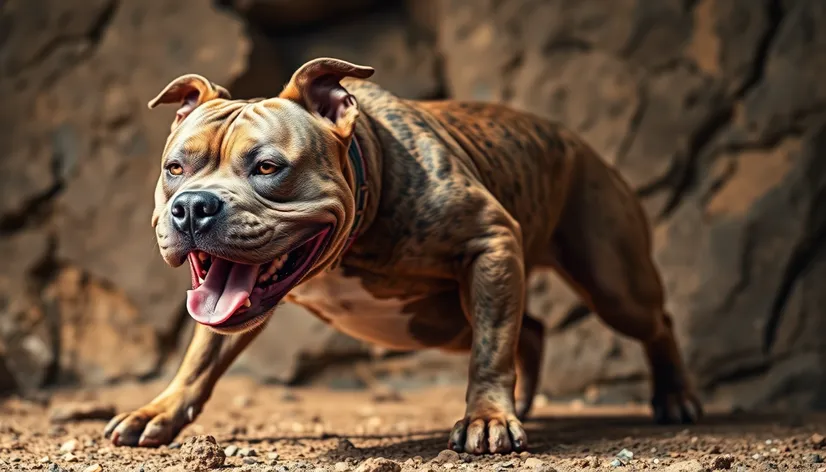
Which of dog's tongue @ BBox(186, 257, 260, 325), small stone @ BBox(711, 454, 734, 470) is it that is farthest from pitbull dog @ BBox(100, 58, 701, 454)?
small stone @ BBox(711, 454, 734, 470)

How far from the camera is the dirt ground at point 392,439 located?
3004mm

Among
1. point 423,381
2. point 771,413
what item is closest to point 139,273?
point 423,381

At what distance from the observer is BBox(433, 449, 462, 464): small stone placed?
3.02 metres

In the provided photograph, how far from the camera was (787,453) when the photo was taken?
124 inches

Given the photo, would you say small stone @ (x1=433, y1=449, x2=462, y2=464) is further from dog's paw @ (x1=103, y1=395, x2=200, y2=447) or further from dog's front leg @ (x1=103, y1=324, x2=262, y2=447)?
dog's paw @ (x1=103, y1=395, x2=200, y2=447)

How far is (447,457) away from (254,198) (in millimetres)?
926

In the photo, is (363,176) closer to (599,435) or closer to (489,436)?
(489,436)

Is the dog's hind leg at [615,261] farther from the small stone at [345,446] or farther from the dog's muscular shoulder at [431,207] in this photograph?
the small stone at [345,446]

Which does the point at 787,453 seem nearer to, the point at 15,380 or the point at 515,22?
the point at 515,22

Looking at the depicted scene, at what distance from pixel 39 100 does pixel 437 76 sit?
7.66 feet

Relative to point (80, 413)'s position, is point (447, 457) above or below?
above

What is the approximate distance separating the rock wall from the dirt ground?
539 mm

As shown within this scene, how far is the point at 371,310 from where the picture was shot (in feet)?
12.3

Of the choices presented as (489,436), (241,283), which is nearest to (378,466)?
(489,436)
